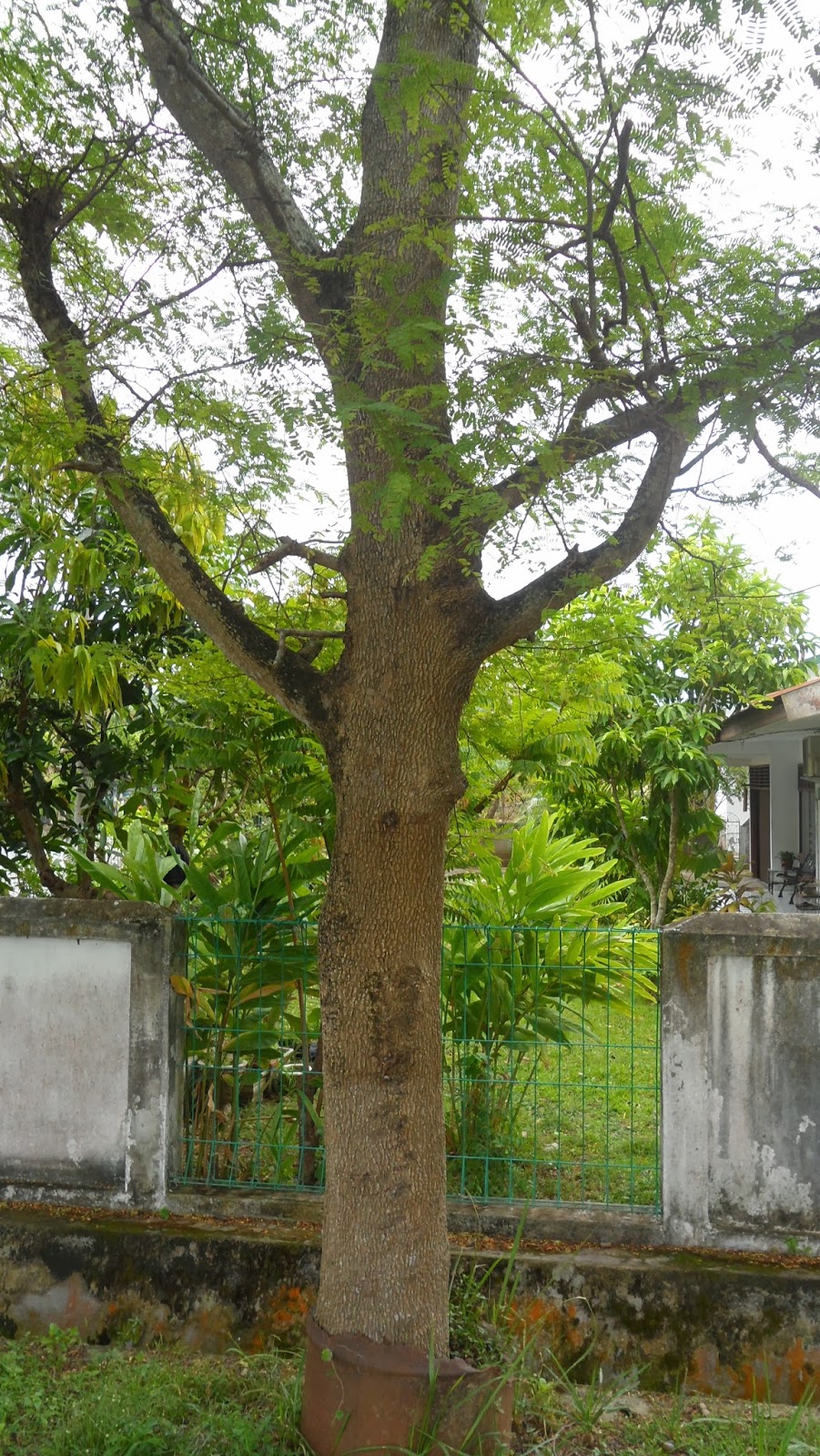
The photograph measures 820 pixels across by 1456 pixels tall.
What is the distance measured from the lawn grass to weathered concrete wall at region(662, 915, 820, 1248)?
0.64m

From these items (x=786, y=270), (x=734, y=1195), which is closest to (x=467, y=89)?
(x=786, y=270)

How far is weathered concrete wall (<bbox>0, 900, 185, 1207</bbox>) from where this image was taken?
472 cm

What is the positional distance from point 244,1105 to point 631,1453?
292cm

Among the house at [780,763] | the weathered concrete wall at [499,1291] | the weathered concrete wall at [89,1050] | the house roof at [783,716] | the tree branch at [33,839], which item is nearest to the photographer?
the weathered concrete wall at [499,1291]

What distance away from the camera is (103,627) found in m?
6.30

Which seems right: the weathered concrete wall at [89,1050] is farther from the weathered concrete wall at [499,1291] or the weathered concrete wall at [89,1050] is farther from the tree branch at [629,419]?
the tree branch at [629,419]

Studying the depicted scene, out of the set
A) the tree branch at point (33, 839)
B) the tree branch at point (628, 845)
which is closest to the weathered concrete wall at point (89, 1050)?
the tree branch at point (33, 839)

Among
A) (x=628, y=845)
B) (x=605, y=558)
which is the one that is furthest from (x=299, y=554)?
(x=628, y=845)

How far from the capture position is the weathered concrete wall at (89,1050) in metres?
4.72

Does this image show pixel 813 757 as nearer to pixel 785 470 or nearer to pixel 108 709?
pixel 108 709

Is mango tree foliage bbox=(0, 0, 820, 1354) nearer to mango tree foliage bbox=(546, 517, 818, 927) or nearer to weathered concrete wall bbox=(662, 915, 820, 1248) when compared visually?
weathered concrete wall bbox=(662, 915, 820, 1248)

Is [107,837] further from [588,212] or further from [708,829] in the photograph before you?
[708,829]

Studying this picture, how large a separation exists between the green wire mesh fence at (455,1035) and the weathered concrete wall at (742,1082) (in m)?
Result: 0.30

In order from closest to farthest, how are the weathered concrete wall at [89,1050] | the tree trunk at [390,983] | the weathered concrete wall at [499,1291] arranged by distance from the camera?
1. the tree trunk at [390,983]
2. the weathered concrete wall at [499,1291]
3. the weathered concrete wall at [89,1050]
